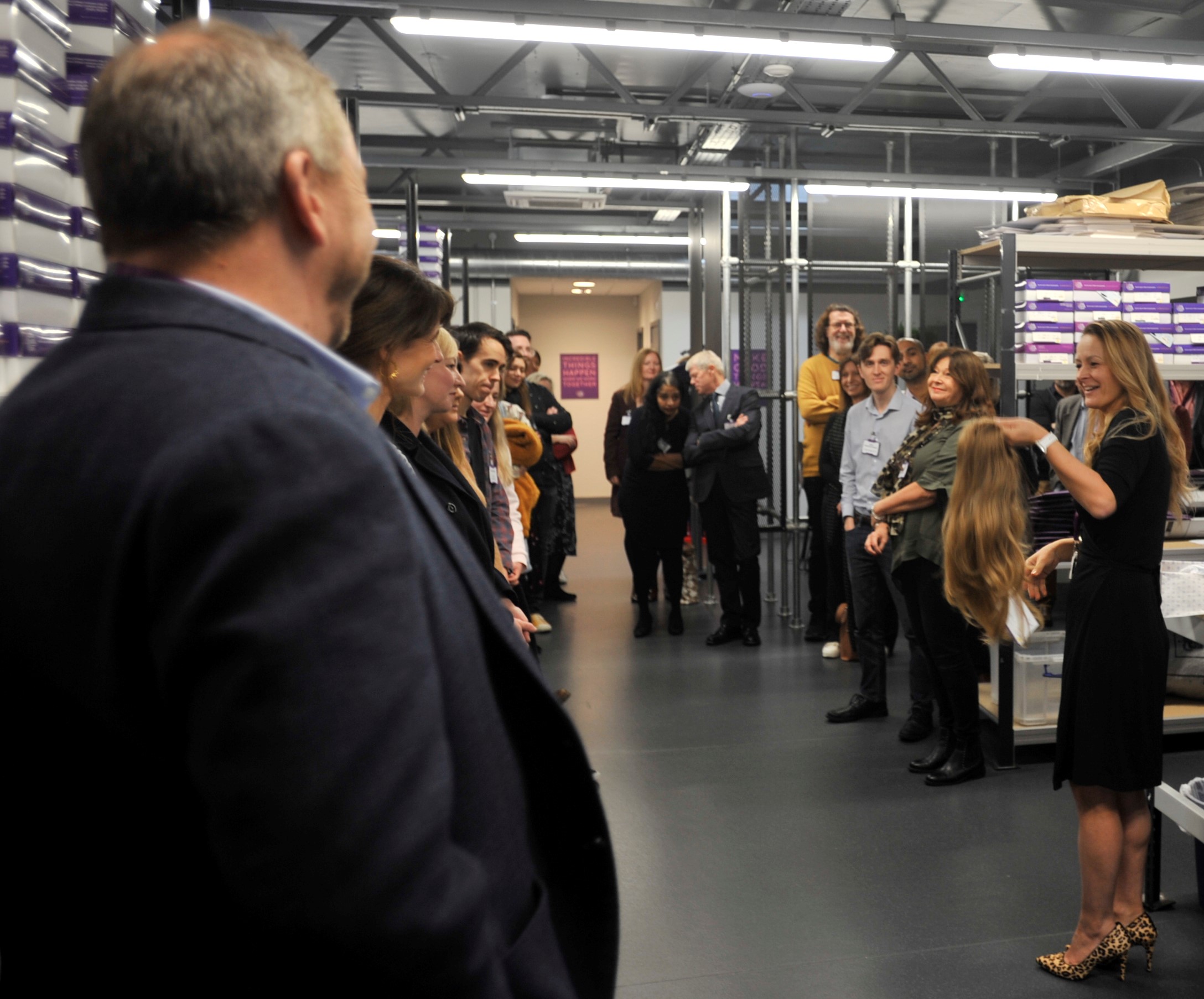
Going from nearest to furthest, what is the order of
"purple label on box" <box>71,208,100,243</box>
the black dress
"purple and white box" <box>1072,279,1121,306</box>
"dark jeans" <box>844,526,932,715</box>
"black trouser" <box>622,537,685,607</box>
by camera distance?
"purple label on box" <box>71,208,100,243</box>
the black dress
"purple and white box" <box>1072,279,1121,306</box>
"dark jeans" <box>844,526,932,715</box>
"black trouser" <box>622,537,685,607</box>

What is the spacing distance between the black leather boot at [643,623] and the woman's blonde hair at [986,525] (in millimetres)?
3030

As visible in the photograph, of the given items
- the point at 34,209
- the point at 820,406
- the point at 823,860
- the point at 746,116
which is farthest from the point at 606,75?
the point at 34,209

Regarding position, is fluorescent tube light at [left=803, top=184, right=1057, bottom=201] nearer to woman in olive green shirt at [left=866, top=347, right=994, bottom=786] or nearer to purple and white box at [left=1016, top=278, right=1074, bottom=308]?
purple and white box at [left=1016, top=278, right=1074, bottom=308]

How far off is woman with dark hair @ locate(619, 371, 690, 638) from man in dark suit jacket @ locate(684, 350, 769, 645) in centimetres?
17

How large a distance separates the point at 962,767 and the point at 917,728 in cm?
43

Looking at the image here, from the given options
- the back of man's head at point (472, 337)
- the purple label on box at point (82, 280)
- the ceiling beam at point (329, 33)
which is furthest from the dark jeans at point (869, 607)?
the ceiling beam at point (329, 33)

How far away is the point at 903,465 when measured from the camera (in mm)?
4012

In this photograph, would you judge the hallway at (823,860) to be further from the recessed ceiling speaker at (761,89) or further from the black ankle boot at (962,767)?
the recessed ceiling speaker at (761,89)

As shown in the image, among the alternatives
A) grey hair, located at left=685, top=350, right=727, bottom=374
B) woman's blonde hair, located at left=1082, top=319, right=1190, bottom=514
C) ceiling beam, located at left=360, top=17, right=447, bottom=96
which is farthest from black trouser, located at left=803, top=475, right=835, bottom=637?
ceiling beam, located at left=360, top=17, right=447, bottom=96

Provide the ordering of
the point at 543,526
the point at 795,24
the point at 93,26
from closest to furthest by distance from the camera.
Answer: the point at 93,26 → the point at 795,24 → the point at 543,526

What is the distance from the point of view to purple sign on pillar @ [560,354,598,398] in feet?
52.6

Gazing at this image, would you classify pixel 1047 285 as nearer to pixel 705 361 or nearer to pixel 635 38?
pixel 635 38

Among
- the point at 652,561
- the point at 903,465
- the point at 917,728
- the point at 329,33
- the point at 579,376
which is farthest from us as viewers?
the point at 579,376

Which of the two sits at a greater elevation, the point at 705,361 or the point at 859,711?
the point at 705,361
